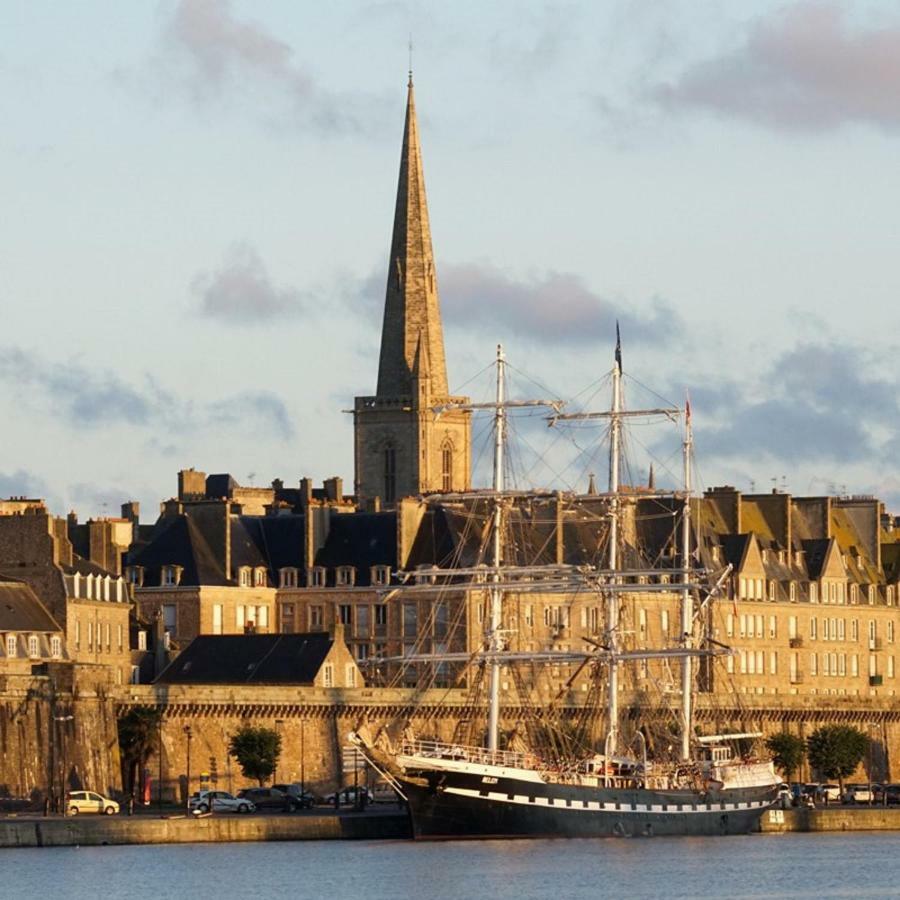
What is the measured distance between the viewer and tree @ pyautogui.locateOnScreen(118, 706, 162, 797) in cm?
13462

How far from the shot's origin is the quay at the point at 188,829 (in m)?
115

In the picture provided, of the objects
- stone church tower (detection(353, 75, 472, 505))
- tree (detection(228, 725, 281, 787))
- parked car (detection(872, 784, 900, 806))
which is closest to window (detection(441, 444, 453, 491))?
stone church tower (detection(353, 75, 472, 505))

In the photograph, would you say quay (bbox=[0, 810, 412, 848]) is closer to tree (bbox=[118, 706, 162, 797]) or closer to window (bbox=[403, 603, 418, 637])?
tree (bbox=[118, 706, 162, 797])

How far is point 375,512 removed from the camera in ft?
550

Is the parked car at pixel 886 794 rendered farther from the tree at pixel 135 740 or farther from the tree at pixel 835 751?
the tree at pixel 135 740

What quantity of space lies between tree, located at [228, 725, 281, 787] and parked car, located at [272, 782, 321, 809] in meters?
0.87

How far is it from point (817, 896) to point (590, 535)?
5937 cm

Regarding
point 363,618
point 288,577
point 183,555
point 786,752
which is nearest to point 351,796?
point 786,752

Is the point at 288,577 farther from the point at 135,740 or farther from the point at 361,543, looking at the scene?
the point at 135,740

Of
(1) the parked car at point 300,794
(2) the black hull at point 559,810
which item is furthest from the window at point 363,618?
(2) the black hull at point 559,810

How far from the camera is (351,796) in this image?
14012 centimetres

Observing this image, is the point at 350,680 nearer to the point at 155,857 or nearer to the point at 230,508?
the point at 230,508

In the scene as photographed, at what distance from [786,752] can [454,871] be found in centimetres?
4875

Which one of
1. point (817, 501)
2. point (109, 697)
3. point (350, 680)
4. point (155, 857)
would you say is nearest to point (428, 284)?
point (817, 501)
